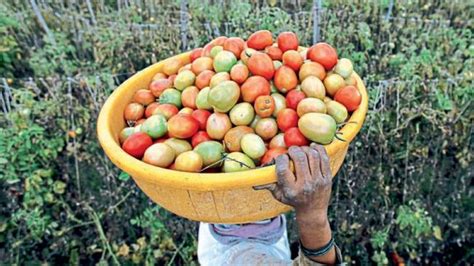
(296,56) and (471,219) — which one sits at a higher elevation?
(296,56)

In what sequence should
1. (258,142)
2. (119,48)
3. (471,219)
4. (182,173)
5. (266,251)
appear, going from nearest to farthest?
(182,173), (258,142), (266,251), (471,219), (119,48)

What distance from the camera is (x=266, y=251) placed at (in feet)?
5.24

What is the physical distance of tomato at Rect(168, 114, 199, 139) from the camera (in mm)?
1341

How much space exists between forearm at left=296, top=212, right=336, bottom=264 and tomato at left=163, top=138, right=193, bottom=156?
0.34 m

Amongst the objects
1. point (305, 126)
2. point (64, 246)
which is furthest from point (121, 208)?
point (305, 126)

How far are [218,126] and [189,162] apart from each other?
0.15m

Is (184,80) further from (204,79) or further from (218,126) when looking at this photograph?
(218,126)

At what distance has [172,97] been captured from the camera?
4.87ft

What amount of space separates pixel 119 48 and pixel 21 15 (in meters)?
0.62

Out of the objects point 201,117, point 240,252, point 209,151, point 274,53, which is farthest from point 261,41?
point 240,252

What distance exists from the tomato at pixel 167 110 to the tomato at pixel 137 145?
12cm

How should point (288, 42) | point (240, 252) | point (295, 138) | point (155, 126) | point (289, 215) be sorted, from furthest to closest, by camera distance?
point (289, 215) < point (240, 252) < point (288, 42) < point (155, 126) < point (295, 138)

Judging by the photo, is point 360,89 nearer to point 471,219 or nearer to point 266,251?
point 266,251

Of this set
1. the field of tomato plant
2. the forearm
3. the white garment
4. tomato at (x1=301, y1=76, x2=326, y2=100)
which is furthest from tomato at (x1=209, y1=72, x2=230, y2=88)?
the field of tomato plant
